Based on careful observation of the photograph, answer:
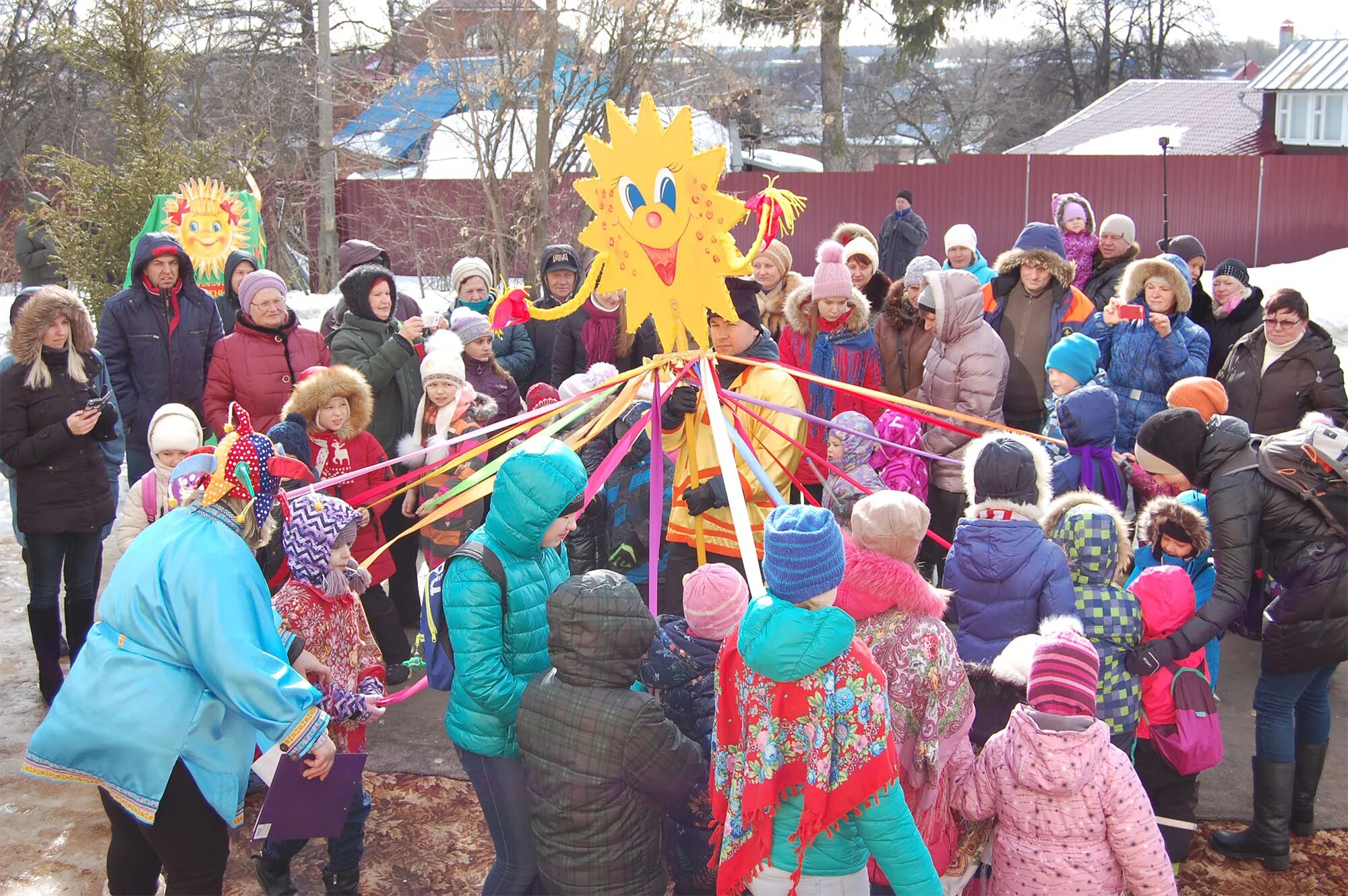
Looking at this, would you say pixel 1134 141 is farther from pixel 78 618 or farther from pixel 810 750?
pixel 810 750

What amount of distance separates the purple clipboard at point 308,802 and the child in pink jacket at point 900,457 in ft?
8.13

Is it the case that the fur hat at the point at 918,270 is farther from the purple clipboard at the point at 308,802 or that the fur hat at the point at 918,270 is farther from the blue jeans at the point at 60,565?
the blue jeans at the point at 60,565

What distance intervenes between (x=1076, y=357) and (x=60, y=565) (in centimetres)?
455

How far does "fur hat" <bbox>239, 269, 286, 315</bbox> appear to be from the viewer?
5.49 metres

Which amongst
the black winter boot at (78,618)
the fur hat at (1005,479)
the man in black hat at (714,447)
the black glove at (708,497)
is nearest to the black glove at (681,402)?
the man in black hat at (714,447)

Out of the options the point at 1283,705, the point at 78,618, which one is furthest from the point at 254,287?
the point at 1283,705

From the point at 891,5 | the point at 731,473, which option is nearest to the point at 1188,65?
the point at 891,5

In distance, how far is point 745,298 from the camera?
475cm

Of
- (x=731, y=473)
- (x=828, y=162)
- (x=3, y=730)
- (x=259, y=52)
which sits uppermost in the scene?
(x=259, y=52)

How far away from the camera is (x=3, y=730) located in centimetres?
478

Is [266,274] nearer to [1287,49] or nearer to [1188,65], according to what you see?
[1287,49]

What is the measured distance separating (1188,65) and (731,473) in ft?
132

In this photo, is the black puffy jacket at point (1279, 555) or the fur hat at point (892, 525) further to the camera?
the black puffy jacket at point (1279, 555)

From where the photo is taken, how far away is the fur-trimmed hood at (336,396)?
4.78m
